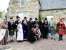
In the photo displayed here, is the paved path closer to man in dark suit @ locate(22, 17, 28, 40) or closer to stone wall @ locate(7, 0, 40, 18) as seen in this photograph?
man in dark suit @ locate(22, 17, 28, 40)

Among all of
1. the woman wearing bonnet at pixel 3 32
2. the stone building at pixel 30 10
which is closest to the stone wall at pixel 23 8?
the stone building at pixel 30 10

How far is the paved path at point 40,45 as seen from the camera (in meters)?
1.92

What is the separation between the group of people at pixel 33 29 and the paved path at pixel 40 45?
0.04m

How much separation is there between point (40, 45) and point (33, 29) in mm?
192

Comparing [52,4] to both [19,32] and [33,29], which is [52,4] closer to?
[33,29]

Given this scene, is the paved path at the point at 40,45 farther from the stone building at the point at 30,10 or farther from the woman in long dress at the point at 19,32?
the stone building at the point at 30,10

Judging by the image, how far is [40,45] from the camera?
194 cm

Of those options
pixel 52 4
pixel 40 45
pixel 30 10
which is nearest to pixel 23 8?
pixel 30 10

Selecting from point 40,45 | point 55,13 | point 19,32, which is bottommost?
point 40,45

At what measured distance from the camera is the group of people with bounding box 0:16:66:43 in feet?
6.46

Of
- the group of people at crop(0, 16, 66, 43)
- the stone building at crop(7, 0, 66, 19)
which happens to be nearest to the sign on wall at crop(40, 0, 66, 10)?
the stone building at crop(7, 0, 66, 19)

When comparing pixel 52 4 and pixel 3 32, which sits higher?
pixel 52 4

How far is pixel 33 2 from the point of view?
2.02 meters

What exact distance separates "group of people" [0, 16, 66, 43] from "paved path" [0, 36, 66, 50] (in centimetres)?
4
